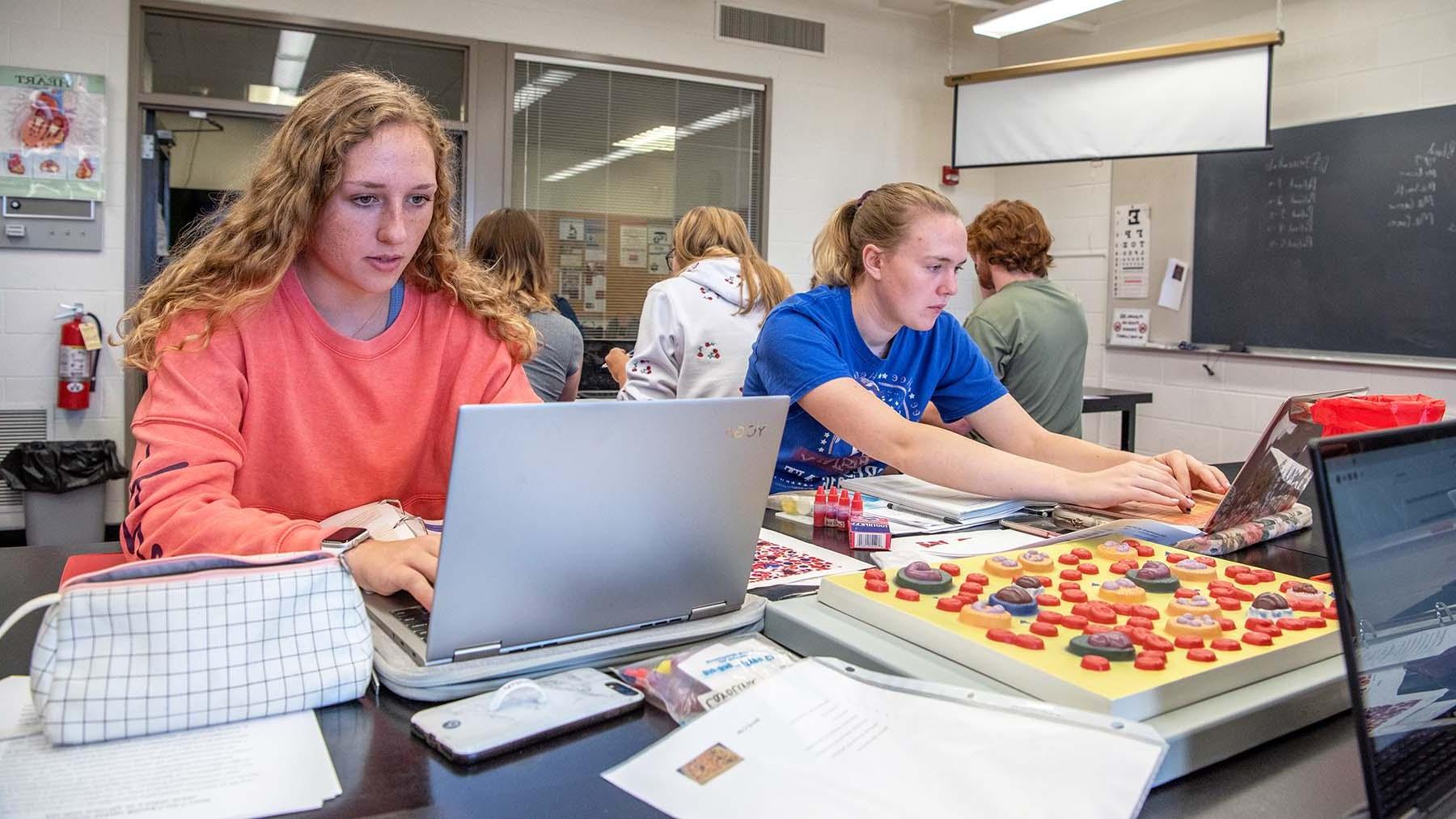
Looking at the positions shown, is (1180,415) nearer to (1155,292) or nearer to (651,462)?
(1155,292)

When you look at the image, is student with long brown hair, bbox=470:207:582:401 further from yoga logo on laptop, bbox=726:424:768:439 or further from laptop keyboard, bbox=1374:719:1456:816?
laptop keyboard, bbox=1374:719:1456:816

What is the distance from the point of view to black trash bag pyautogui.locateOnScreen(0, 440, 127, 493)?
3812mm

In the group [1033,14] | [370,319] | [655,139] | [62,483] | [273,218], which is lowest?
[62,483]

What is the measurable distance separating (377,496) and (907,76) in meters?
4.67

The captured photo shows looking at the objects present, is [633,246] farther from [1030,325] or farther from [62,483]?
[62,483]

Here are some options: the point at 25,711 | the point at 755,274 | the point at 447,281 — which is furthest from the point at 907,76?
the point at 25,711

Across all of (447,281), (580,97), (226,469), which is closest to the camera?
(226,469)

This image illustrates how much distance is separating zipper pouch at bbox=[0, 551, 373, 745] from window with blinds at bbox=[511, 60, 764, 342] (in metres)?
4.01

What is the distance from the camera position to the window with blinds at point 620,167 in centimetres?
474

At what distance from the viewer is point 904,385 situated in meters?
2.08

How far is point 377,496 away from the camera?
1510 millimetres

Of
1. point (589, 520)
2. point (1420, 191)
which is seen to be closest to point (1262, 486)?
point (589, 520)

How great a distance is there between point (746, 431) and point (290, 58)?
157 inches

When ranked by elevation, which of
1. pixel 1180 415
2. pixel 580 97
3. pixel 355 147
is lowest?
pixel 1180 415
